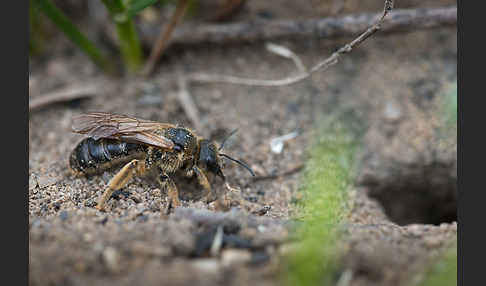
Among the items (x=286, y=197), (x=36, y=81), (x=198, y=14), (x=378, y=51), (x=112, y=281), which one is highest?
(x=198, y=14)

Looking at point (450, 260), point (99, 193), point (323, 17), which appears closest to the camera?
point (450, 260)

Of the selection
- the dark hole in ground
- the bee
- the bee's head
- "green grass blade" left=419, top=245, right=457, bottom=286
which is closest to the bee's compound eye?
the bee

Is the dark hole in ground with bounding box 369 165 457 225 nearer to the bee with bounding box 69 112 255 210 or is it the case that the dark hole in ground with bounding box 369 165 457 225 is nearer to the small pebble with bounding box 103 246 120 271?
the bee with bounding box 69 112 255 210

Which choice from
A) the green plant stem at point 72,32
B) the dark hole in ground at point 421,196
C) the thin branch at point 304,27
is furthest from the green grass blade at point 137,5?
the dark hole in ground at point 421,196

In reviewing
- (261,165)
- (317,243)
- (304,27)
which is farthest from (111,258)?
(304,27)

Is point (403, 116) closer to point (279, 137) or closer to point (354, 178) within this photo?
point (354, 178)

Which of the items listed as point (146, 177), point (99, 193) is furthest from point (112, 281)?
point (146, 177)
